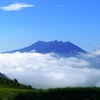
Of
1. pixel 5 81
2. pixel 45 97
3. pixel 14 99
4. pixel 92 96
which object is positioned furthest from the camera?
pixel 5 81

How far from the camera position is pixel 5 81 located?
53.9 m

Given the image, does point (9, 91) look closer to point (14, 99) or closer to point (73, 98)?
point (14, 99)

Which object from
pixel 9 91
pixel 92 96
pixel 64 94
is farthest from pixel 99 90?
pixel 9 91

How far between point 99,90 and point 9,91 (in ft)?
40.6

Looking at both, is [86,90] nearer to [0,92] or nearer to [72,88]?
[72,88]

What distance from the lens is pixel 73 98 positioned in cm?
4431

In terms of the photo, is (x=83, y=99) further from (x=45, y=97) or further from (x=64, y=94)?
(x=45, y=97)

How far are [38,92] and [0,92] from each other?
458 centimetres

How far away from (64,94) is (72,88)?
1.93m

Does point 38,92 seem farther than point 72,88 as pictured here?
No

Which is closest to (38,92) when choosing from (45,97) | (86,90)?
(45,97)

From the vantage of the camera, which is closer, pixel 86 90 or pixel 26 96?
pixel 26 96

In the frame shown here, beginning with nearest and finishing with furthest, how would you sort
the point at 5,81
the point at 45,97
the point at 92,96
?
the point at 45,97 → the point at 92,96 → the point at 5,81

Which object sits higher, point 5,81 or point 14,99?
point 5,81
